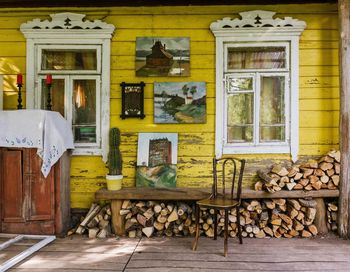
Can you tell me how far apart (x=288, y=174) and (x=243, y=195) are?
66 cm

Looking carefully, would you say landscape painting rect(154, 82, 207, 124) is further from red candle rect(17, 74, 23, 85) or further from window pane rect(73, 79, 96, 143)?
red candle rect(17, 74, 23, 85)

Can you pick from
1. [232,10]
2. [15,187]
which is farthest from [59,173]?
[232,10]

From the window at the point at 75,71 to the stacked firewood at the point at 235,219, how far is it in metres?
1.07

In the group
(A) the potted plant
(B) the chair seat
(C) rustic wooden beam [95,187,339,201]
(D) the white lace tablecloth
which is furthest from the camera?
(A) the potted plant

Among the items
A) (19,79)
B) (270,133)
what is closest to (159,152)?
(270,133)

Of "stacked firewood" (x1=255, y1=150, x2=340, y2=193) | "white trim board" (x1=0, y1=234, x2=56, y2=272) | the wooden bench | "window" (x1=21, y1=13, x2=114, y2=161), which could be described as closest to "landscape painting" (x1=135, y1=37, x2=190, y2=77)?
"window" (x1=21, y1=13, x2=114, y2=161)

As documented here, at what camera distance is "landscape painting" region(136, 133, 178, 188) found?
4555 millimetres

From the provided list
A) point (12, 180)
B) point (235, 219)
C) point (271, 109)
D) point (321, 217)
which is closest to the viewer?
point (12, 180)

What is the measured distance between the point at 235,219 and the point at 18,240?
2.68 meters

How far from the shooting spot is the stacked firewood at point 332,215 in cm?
432

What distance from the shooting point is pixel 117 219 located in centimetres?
428

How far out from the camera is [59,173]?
4.14 meters

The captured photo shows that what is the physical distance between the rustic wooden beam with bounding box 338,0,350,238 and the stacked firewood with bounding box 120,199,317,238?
390 mm

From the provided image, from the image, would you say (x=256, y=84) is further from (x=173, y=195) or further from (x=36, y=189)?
(x=36, y=189)
